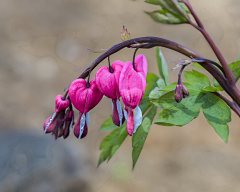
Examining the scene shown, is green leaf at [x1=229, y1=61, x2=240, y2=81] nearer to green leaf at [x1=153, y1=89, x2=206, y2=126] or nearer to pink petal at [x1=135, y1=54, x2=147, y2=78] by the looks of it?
green leaf at [x1=153, y1=89, x2=206, y2=126]

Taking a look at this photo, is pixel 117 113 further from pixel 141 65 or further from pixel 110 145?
pixel 110 145

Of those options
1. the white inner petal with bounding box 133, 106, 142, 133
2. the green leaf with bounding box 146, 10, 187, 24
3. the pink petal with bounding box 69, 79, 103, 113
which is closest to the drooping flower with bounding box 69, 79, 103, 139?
the pink petal with bounding box 69, 79, 103, 113

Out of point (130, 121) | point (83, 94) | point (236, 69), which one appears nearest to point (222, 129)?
point (236, 69)

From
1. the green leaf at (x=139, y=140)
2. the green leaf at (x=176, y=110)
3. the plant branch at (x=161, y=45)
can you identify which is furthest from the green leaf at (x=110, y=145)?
the plant branch at (x=161, y=45)

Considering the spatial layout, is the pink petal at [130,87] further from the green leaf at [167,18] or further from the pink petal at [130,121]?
the green leaf at [167,18]

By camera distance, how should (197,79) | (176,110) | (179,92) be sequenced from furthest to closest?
(197,79)
(176,110)
(179,92)

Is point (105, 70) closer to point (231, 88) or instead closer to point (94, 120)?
point (231, 88)
